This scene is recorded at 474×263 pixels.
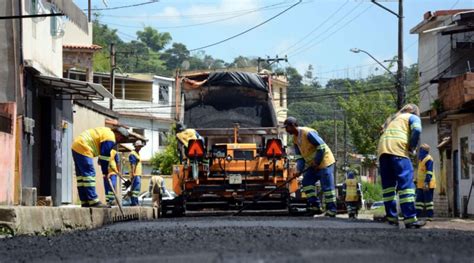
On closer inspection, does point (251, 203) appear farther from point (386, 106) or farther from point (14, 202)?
point (386, 106)

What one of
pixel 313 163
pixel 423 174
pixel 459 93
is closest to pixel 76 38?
pixel 459 93

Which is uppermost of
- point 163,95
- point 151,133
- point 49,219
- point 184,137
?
point 163,95

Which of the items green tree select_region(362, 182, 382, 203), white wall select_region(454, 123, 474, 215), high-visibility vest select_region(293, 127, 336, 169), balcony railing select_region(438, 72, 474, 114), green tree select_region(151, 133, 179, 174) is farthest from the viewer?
green tree select_region(362, 182, 382, 203)

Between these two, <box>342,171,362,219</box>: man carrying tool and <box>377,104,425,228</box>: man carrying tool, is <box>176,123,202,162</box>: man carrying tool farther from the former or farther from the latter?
<box>342,171,362,219</box>: man carrying tool

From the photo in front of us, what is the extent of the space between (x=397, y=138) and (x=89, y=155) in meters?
6.07

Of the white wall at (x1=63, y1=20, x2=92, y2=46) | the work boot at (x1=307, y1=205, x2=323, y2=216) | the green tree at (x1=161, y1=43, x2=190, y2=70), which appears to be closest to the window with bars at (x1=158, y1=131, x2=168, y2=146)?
the white wall at (x1=63, y1=20, x2=92, y2=46)

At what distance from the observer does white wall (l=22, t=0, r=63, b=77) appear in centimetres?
2067

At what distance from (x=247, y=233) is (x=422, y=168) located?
37.6ft

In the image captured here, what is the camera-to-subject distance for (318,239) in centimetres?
783

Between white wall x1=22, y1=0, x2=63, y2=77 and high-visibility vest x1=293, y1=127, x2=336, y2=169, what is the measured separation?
738cm

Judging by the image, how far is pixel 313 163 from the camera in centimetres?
1566

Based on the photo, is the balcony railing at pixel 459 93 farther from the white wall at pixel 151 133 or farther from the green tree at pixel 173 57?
the green tree at pixel 173 57

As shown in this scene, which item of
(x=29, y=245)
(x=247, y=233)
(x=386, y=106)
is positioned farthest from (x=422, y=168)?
(x=386, y=106)

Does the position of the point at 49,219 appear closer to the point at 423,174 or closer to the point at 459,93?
the point at 423,174
